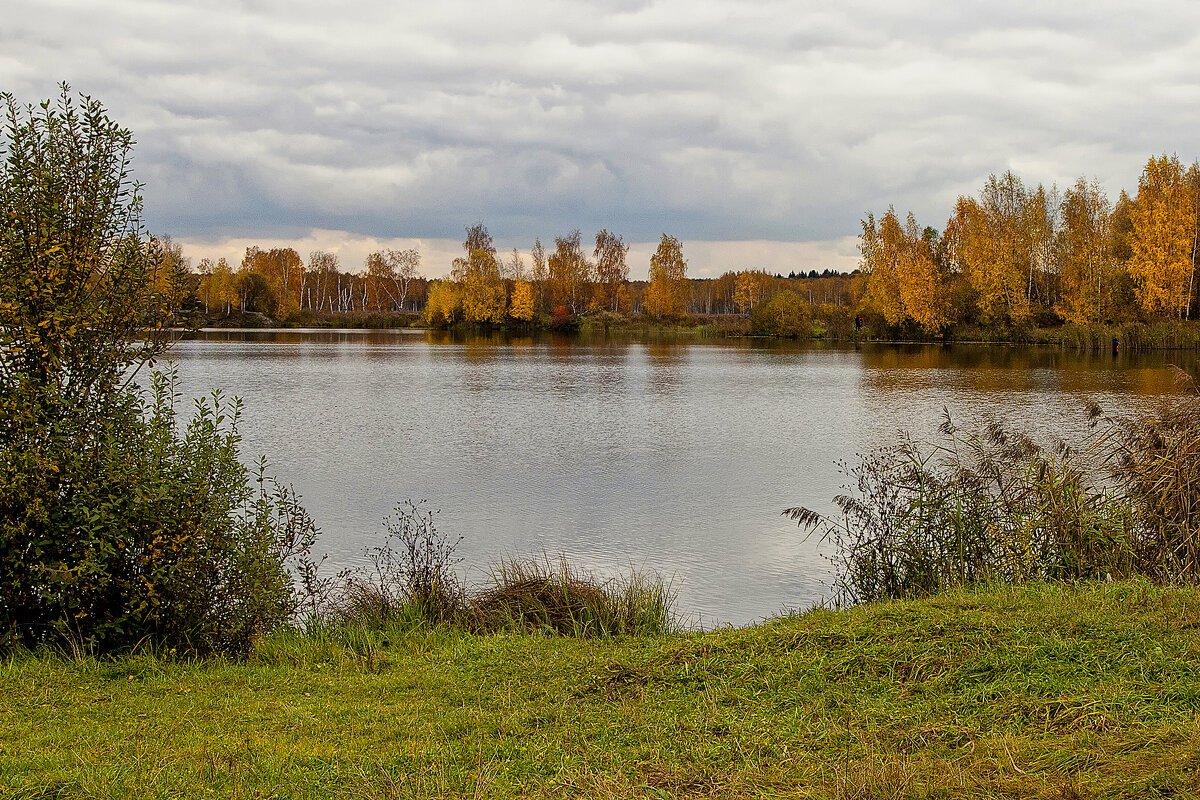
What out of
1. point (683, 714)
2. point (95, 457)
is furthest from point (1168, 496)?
point (95, 457)

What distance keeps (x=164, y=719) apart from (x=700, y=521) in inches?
340

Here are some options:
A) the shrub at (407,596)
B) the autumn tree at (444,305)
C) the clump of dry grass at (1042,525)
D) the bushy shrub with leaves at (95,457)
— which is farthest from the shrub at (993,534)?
the autumn tree at (444,305)

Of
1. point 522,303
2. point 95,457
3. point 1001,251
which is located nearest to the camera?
point 95,457

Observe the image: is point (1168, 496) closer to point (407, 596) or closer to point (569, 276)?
point (407, 596)

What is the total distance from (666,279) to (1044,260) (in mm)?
45401

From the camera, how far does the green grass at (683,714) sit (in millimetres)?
3805

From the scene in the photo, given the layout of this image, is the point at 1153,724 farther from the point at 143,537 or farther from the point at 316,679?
the point at 143,537

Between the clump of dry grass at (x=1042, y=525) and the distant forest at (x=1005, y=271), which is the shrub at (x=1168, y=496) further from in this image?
the distant forest at (x=1005, y=271)

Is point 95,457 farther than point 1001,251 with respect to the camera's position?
No

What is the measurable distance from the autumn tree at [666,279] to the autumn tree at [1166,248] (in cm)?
5220

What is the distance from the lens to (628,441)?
20.2 metres

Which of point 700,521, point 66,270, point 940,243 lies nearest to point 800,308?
point 940,243

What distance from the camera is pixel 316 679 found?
5883 mm

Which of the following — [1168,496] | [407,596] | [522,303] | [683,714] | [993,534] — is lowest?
[407,596]
